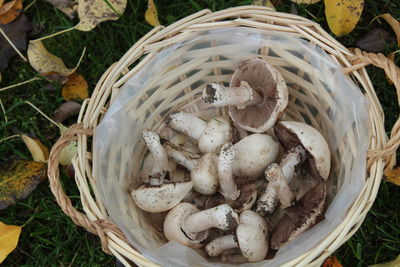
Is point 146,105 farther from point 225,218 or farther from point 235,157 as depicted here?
point 225,218

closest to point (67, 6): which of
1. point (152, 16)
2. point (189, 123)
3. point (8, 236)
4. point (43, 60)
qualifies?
point (43, 60)

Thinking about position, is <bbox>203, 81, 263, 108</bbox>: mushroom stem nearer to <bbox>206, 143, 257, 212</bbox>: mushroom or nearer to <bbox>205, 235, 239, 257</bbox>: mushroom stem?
<bbox>206, 143, 257, 212</bbox>: mushroom

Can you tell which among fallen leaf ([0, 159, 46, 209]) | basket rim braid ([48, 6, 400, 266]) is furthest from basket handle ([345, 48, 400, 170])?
fallen leaf ([0, 159, 46, 209])

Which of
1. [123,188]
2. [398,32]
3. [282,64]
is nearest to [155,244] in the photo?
[123,188]

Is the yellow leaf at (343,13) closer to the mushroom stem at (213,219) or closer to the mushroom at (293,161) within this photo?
the mushroom at (293,161)

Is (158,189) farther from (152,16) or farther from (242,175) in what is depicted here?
(152,16)

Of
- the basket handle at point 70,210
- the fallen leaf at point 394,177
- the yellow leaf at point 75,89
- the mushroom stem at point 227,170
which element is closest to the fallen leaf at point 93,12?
the yellow leaf at point 75,89
